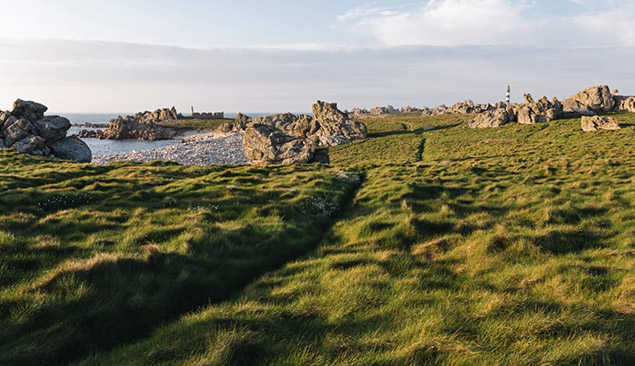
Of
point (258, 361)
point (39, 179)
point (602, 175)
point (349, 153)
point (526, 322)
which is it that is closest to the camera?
point (258, 361)

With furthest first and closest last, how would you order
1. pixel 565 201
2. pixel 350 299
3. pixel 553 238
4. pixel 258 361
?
pixel 565 201 → pixel 553 238 → pixel 350 299 → pixel 258 361

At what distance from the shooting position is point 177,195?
17.4 meters

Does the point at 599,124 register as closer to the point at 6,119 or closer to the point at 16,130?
the point at 16,130

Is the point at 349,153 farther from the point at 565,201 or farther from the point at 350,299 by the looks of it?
the point at 350,299

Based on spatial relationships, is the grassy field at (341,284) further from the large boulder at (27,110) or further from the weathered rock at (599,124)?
the weathered rock at (599,124)

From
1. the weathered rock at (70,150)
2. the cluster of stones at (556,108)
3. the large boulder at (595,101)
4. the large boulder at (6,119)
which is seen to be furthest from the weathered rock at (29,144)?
the large boulder at (595,101)

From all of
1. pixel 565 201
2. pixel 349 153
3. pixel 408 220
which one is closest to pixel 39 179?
pixel 408 220

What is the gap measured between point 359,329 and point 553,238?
7.95 metres

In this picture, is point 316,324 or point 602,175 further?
point 602,175

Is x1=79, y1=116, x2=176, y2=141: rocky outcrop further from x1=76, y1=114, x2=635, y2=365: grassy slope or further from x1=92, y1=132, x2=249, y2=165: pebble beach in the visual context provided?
x1=76, y1=114, x2=635, y2=365: grassy slope

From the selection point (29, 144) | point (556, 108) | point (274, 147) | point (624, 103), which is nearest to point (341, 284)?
point (274, 147)

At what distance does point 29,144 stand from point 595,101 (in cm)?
11795

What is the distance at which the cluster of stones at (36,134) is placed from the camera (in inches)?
1842

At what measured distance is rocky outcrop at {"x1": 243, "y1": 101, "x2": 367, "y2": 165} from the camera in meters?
47.3
